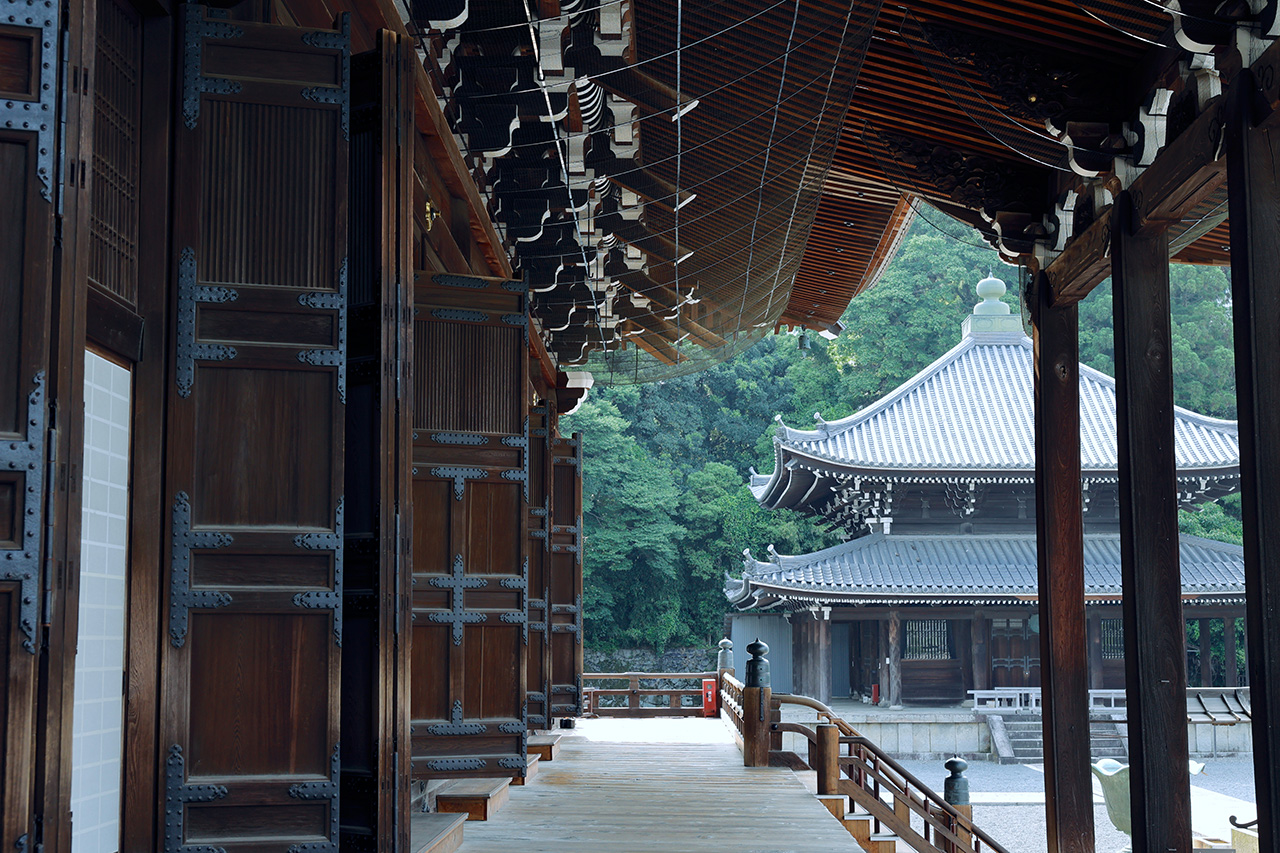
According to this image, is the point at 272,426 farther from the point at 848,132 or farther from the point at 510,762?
the point at 848,132

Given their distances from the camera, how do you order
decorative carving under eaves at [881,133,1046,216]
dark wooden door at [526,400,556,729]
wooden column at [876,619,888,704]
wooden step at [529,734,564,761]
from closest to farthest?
1. decorative carving under eaves at [881,133,1046,216]
2. dark wooden door at [526,400,556,729]
3. wooden step at [529,734,564,761]
4. wooden column at [876,619,888,704]

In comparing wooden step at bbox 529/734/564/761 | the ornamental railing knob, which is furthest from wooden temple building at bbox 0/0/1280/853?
wooden step at bbox 529/734/564/761

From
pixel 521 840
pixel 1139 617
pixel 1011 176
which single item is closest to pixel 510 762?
pixel 521 840

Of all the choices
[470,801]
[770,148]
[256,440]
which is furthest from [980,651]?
[256,440]

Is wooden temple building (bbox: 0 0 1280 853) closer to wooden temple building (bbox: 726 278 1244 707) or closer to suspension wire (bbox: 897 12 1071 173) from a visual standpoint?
suspension wire (bbox: 897 12 1071 173)

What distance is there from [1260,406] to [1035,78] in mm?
2289

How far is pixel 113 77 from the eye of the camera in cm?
367

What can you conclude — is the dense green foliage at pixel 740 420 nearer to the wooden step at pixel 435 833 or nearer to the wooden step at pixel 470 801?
the wooden step at pixel 470 801

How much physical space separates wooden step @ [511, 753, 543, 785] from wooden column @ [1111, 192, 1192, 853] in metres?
4.25

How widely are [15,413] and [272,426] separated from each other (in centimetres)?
132

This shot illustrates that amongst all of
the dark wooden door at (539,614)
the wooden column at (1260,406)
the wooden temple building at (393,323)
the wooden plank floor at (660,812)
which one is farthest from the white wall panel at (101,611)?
the dark wooden door at (539,614)

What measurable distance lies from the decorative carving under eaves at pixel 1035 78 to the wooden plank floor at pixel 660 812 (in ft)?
12.1

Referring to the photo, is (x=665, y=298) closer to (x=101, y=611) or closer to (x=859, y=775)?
(x=859, y=775)

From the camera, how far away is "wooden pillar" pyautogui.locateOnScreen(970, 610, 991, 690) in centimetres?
1894
